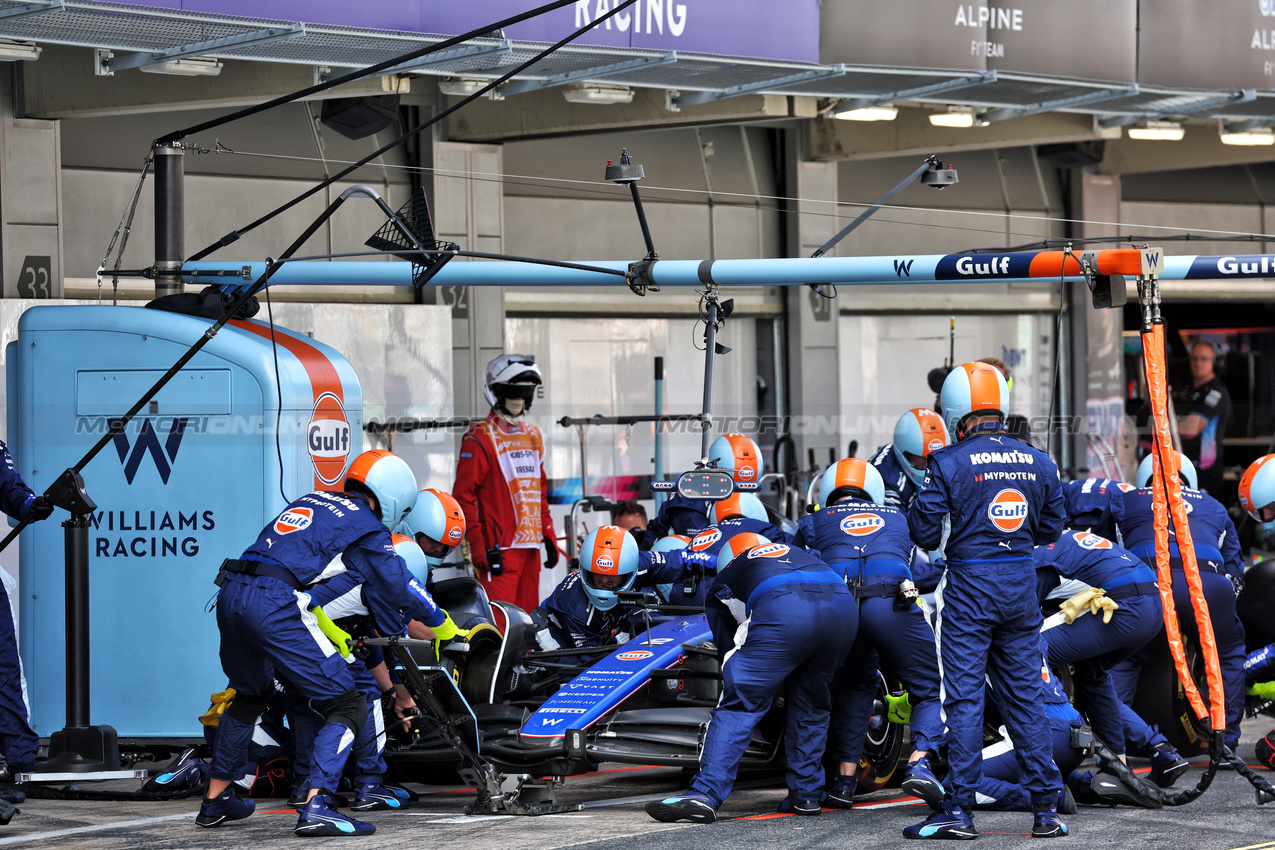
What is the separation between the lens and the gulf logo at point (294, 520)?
7.29 m

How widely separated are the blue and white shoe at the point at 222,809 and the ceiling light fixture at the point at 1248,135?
13.5 metres

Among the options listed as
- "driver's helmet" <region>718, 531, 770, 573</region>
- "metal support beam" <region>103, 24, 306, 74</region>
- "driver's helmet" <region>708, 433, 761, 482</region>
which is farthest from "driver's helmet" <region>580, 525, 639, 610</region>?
"metal support beam" <region>103, 24, 306, 74</region>

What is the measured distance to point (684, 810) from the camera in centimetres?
705

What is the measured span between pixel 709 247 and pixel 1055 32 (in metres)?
3.73

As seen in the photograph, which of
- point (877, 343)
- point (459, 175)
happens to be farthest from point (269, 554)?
point (877, 343)

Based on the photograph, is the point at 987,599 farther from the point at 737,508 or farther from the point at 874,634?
the point at 737,508

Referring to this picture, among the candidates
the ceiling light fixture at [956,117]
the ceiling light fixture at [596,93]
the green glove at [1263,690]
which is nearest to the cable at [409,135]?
the ceiling light fixture at [596,93]

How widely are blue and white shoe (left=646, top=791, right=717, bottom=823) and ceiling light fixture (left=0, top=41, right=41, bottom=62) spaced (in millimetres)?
6562

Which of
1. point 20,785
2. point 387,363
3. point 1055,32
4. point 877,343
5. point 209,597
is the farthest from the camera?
point 877,343

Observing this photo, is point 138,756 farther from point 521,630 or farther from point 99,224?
point 99,224

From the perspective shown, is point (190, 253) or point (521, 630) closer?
point (521, 630)

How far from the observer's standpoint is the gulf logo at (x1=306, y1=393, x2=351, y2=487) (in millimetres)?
9242

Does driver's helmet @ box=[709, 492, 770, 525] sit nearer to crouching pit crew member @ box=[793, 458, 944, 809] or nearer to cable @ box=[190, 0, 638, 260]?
crouching pit crew member @ box=[793, 458, 944, 809]

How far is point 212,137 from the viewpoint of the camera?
41.9 feet
